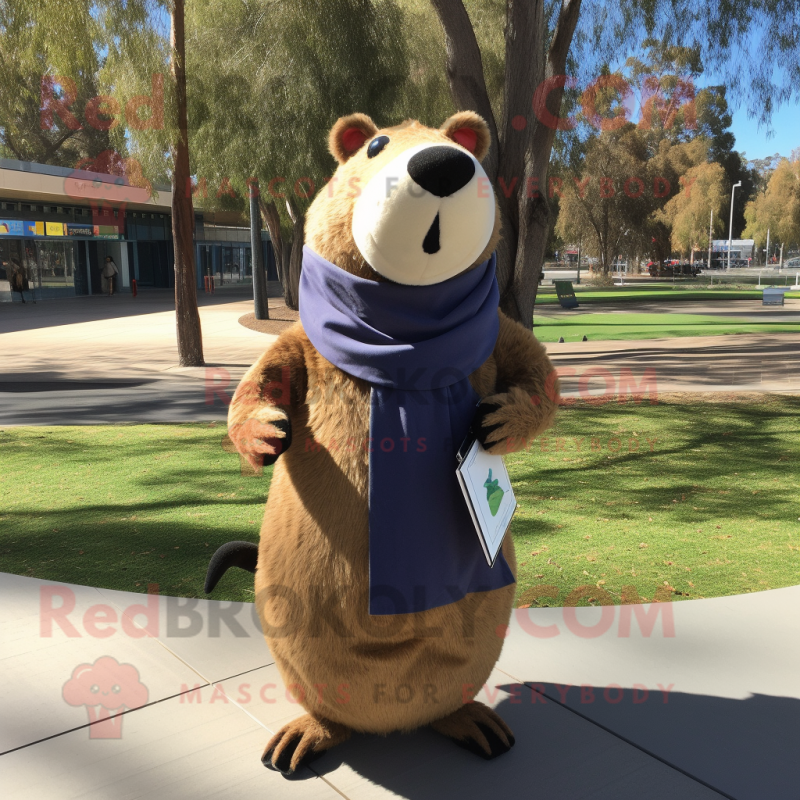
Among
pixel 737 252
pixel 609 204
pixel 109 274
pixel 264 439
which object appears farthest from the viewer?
pixel 737 252

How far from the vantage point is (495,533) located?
89.0 inches

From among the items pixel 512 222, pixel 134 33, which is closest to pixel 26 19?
pixel 134 33

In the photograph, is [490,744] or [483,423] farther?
[490,744]

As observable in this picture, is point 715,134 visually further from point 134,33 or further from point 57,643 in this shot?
point 57,643

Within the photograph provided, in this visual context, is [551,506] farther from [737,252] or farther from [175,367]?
[737,252]

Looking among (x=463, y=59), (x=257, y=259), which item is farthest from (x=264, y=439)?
(x=257, y=259)

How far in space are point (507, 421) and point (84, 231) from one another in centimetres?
3166

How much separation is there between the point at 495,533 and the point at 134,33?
32.3 ft

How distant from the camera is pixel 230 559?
2.75 metres

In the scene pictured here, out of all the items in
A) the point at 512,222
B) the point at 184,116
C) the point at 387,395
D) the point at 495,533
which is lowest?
the point at 495,533

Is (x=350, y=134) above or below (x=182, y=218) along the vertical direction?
below

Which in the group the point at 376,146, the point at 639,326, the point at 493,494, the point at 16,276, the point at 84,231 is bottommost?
the point at 639,326

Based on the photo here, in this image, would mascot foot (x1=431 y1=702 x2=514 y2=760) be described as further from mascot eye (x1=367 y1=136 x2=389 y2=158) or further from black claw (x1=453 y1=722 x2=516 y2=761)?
mascot eye (x1=367 y1=136 x2=389 y2=158)

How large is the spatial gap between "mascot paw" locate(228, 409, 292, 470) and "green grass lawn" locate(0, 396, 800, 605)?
1.84 meters
